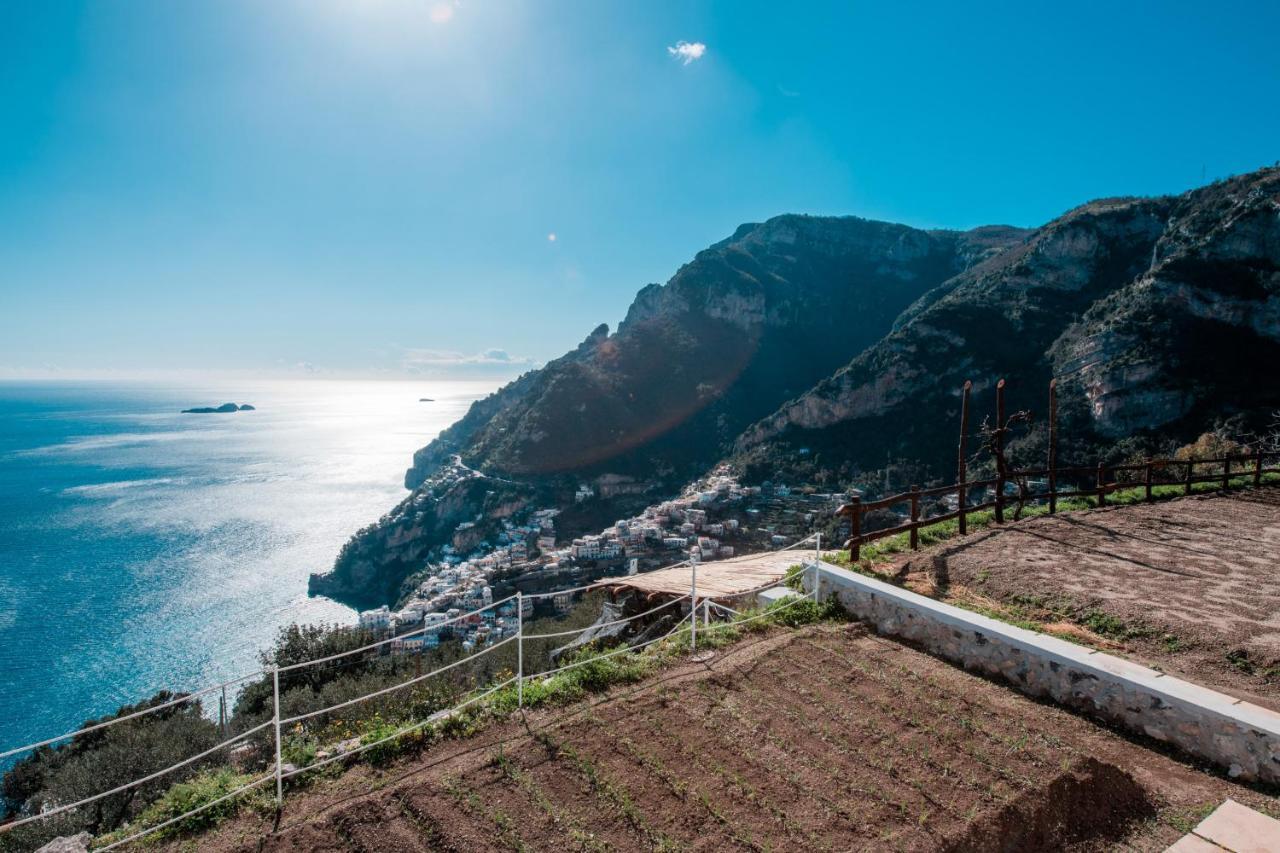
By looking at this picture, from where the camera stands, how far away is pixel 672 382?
287 ft

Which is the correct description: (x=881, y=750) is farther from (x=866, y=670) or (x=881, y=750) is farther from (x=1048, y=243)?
(x=1048, y=243)

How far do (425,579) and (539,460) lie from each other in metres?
23.6

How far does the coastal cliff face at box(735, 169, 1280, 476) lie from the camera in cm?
3541

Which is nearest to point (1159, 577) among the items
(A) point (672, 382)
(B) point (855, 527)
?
(B) point (855, 527)

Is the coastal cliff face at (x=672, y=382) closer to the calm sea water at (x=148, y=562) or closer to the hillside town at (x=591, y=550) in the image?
the hillside town at (x=591, y=550)

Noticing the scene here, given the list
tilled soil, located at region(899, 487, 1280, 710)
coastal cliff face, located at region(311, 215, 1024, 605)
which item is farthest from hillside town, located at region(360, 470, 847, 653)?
tilled soil, located at region(899, 487, 1280, 710)

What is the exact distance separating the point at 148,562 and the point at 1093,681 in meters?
75.4

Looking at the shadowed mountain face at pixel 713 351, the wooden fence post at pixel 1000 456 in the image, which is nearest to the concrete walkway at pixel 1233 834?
the wooden fence post at pixel 1000 456

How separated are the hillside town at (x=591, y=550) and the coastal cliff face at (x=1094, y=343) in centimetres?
968

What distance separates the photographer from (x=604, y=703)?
4742 mm

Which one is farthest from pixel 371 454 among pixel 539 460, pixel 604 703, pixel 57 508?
pixel 604 703

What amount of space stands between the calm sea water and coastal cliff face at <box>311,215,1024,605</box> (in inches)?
389

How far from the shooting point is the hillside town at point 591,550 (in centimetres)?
3841

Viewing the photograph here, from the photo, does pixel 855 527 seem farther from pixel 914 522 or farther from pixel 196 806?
pixel 196 806
